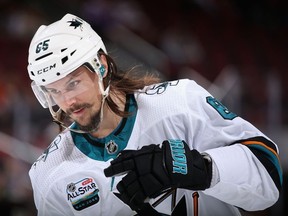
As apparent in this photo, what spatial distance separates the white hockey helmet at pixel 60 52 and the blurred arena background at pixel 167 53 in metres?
2.41

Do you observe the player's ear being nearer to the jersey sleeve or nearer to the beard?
the beard

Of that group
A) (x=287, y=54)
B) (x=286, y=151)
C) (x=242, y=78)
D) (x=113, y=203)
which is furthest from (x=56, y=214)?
(x=287, y=54)

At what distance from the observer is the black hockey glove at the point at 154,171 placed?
1.95m

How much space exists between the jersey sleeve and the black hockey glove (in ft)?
0.46

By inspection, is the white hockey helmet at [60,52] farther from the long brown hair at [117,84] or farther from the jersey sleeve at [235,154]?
the jersey sleeve at [235,154]

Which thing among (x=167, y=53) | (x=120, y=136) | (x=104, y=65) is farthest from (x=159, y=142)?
(x=167, y=53)

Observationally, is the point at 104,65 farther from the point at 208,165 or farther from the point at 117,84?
the point at 208,165

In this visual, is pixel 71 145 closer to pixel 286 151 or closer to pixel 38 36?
pixel 38 36

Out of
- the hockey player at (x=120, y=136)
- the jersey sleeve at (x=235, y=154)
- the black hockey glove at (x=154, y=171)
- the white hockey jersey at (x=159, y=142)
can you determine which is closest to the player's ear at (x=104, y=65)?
the hockey player at (x=120, y=136)

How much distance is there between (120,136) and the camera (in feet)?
7.78

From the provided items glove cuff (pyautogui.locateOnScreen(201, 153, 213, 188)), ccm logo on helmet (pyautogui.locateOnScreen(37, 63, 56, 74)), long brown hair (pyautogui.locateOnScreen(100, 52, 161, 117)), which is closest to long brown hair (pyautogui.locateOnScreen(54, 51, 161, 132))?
long brown hair (pyautogui.locateOnScreen(100, 52, 161, 117))

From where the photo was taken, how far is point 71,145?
243 cm

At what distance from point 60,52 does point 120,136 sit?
0.39 meters

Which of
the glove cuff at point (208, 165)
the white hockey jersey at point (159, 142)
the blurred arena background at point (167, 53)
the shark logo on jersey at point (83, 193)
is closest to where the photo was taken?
the glove cuff at point (208, 165)
